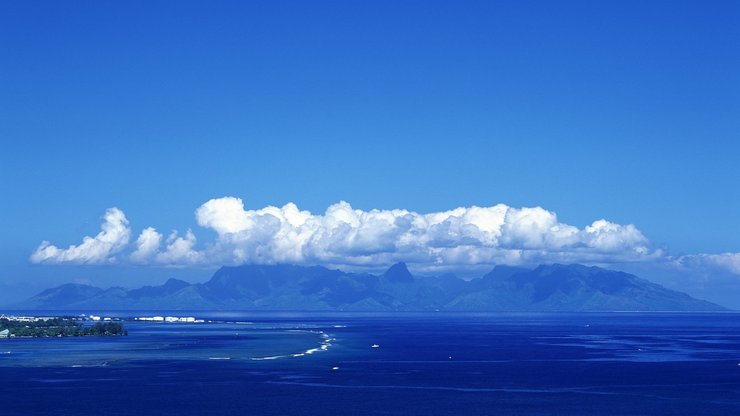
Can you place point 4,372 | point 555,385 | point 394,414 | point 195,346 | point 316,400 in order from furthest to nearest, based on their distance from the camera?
point 195,346, point 4,372, point 555,385, point 316,400, point 394,414

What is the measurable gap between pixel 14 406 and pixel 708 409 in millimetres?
70672

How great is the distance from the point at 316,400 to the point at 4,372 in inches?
2052

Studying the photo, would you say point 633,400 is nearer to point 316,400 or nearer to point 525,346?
point 316,400

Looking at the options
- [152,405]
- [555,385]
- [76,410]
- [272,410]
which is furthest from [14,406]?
[555,385]

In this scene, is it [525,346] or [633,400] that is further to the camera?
[525,346]

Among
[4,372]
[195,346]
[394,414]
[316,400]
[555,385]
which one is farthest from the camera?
[195,346]

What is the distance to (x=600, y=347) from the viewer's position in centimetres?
19088

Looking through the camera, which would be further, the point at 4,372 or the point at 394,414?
the point at 4,372

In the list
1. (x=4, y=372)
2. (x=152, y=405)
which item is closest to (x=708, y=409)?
(x=152, y=405)

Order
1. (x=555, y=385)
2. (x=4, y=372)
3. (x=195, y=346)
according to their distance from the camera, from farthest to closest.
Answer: (x=195, y=346) < (x=4, y=372) < (x=555, y=385)

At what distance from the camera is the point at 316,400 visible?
101 meters

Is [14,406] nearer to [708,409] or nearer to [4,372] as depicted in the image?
[4,372]

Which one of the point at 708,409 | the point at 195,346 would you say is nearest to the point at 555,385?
the point at 708,409

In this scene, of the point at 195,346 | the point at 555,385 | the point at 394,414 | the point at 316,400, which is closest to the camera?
the point at 394,414
